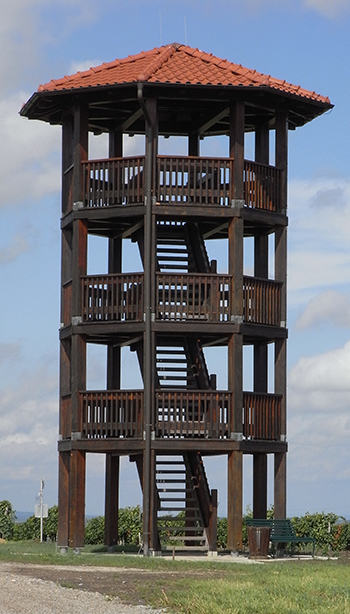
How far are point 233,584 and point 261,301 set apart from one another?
10.5 meters

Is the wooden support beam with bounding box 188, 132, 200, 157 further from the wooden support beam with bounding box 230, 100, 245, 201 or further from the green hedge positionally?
the green hedge

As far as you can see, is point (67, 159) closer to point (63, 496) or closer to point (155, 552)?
point (63, 496)

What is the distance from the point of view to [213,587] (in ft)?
66.6

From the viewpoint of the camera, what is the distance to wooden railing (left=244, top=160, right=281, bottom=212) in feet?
99.5

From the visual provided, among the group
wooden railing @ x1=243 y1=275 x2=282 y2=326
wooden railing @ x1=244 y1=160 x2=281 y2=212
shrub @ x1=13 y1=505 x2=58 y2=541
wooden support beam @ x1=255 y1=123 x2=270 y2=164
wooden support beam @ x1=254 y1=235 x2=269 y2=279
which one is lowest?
shrub @ x1=13 y1=505 x2=58 y2=541

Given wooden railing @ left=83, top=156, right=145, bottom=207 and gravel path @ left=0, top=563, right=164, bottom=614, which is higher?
wooden railing @ left=83, top=156, right=145, bottom=207

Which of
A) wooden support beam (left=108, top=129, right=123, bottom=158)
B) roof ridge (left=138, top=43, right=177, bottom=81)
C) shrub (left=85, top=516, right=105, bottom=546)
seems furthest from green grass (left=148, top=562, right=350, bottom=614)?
shrub (left=85, top=516, right=105, bottom=546)

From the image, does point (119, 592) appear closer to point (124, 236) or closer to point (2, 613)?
point (2, 613)

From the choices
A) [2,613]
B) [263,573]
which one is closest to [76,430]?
[263,573]

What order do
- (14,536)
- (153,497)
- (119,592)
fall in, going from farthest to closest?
(14,536), (153,497), (119,592)

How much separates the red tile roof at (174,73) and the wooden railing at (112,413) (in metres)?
7.19

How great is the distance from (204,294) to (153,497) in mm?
4854

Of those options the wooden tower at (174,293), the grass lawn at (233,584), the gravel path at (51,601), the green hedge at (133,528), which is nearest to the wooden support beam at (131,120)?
the wooden tower at (174,293)

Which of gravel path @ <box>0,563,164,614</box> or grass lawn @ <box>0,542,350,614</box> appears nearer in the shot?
gravel path @ <box>0,563,164,614</box>
